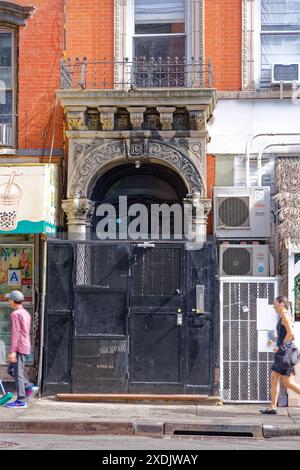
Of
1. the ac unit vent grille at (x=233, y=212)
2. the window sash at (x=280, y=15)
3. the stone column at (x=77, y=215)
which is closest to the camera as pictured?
the ac unit vent grille at (x=233, y=212)

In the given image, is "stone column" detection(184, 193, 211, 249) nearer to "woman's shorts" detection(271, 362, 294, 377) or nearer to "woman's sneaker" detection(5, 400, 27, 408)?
"woman's shorts" detection(271, 362, 294, 377)

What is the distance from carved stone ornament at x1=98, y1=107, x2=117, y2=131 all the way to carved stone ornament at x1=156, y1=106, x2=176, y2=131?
79cm

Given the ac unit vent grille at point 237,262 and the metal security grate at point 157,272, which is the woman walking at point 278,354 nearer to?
the metal security grate at point 157,272

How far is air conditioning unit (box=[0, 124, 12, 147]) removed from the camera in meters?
16.7

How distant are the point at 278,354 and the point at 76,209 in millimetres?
4550

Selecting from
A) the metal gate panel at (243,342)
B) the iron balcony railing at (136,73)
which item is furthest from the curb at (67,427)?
the iron balcony railing at (136,73)

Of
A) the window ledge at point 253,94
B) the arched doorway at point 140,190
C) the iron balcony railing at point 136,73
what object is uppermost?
the iron balcony railing at point 136,73

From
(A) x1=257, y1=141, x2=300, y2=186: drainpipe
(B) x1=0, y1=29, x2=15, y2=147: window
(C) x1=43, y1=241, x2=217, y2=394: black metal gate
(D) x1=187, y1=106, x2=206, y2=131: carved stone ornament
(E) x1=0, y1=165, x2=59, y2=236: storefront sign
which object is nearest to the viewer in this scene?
(C) x1=43, y1=241, x2=217, y2=394: black metal gate

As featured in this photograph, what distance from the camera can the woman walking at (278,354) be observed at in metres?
13.6

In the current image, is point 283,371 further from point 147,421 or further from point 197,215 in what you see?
point 197,215

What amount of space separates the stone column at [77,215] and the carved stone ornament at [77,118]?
4.02ft

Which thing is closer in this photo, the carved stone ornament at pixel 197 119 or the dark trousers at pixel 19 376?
the dark trousers at pixel 19 376

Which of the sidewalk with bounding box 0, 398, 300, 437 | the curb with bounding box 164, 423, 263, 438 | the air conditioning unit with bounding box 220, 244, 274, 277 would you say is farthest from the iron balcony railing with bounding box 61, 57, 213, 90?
the curb with bounding box 164, 423, 263, 438
